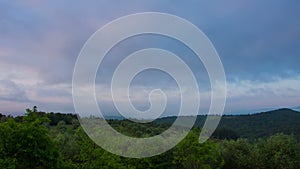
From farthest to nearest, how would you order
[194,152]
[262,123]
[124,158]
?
1. [262,123]
2. [124,158]
3. [194,152]

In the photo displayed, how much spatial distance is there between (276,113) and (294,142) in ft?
83.7

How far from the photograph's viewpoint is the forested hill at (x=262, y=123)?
42550 millimetres

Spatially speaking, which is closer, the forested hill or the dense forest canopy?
the dense forest canopy

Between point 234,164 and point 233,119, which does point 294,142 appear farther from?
point 233,119

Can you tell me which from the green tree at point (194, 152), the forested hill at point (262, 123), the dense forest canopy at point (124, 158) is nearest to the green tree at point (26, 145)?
the dense forest canopy at point (124, 158)

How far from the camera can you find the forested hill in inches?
1675

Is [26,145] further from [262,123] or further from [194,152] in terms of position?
[262,123]

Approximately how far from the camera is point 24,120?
52.5ft

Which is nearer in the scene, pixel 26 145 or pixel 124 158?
pixel 26 145

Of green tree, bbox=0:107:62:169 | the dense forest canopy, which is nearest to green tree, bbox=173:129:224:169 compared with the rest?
the dense forest canopy

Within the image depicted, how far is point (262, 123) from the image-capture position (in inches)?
1939

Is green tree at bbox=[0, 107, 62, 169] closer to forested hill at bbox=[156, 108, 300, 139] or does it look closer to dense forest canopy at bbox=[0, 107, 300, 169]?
dense forest canopy at bbox=[0, 107, 300, 169]

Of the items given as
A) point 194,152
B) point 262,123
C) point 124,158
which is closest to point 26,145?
point 124,158

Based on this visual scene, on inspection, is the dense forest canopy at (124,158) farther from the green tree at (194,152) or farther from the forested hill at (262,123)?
the forested hill at (262,123)
